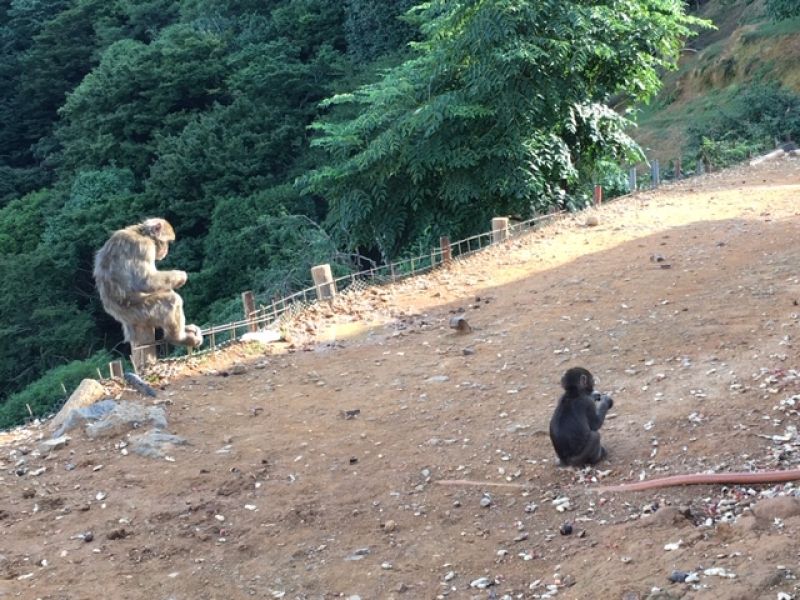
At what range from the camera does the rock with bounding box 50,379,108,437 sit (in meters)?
8.23

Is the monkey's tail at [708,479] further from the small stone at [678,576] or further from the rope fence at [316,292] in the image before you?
the rope fence at [316,292]

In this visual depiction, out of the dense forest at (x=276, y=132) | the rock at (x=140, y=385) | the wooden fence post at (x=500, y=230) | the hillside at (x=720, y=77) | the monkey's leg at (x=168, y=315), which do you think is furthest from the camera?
the hillside at (x=720, y=77)

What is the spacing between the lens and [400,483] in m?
6.52

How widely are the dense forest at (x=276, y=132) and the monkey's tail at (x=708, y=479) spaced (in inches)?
392

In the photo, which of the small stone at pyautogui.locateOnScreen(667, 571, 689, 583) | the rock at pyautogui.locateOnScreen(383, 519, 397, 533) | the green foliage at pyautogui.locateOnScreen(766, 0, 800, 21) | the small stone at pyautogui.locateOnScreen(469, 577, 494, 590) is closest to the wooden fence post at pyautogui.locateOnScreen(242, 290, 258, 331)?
the rock at pyautogui.locateOnScreen(383, 519, 397, 533)

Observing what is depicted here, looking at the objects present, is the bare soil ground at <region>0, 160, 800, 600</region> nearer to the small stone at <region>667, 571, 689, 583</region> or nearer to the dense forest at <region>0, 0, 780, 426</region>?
the small stone at <region>667, 571, 689, 583</region>

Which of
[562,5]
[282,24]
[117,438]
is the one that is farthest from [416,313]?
[282,24]

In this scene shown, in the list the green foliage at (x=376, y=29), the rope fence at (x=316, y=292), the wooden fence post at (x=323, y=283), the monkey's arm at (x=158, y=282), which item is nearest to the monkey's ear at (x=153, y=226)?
the monkey's arm at (x=158, y=282)

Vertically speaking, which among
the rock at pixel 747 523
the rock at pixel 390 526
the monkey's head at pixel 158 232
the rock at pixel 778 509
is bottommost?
the rock at pixel 390 526

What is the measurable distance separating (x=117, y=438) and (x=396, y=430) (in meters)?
2.30

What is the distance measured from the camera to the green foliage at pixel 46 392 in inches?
864

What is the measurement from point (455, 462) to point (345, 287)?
21.7ft

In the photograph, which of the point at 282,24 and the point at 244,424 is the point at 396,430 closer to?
the point at 244,424

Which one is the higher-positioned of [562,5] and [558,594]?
[562,5]
